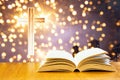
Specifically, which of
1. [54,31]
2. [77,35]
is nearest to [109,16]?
[77,35]

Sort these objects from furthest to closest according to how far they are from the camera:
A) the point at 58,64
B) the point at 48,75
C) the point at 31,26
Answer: the point at 31,26 < the point at 58,64 < the point at 48,75

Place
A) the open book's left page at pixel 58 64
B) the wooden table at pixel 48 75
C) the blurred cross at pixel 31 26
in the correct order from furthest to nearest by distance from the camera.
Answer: the blurred cross at pixel 31 26, the open book's left page at pixel 58 64, the wooden table at pixel 48 75

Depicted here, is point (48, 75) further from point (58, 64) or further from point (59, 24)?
point (59, 24)

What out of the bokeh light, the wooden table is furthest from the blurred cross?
the wooden table

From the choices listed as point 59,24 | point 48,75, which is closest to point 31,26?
point 59,24

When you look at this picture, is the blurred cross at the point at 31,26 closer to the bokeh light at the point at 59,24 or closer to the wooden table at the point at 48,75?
the bokeh light at the point at 59,24

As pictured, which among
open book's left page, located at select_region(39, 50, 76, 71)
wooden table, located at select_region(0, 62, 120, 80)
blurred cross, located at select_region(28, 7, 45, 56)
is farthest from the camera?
blurred cross, located at select_region(28, 7, 45, 56)

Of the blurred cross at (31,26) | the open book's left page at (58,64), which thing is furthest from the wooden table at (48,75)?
the blurred cross at (31,26)

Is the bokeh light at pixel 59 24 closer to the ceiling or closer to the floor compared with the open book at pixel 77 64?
closer to the ceiling

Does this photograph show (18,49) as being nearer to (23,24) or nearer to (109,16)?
(23,24)

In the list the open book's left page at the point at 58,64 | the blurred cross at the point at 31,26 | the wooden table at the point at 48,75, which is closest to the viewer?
the wooden table at the point at 48,75

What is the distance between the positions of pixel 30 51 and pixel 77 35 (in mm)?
625

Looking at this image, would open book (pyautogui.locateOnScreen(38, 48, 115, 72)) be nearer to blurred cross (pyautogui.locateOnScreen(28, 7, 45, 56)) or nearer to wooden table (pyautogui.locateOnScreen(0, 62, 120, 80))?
wooden table (pyautogui.locateOnScreen(0, 62, 120, 80))

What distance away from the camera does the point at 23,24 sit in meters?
3.21
